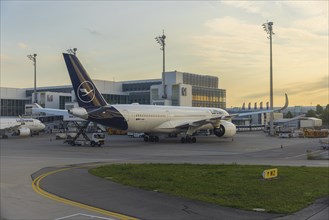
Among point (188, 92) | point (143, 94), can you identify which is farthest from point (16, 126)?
point (143, 94)

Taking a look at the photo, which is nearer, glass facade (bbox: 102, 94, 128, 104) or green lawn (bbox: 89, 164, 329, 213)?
green lawn (bbox: 89, 164, 329, 213)

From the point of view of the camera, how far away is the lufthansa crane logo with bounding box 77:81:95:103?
40.5 meters

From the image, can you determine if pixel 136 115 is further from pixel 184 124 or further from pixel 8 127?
pixel 8 127

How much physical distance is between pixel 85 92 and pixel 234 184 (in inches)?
1088

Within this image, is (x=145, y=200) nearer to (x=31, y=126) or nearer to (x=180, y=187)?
(x=180, y=187)

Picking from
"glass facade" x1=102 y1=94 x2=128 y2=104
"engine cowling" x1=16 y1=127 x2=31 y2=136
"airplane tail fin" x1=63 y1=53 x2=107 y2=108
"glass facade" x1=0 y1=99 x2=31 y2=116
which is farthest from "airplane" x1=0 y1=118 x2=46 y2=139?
"glass facade" x1=0 y1=99 x2=31 y2=116

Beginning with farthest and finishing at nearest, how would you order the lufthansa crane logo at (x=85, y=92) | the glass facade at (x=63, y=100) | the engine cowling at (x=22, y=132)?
the glass facade at (x=63, y=100) < the engine cowling at (x=22, y=132) < the lufthansa crane logo at (x=85, y=92)

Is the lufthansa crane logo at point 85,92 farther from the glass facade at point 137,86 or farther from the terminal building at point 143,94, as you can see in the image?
the glass facade at point 137,86

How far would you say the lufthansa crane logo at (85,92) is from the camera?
4050 centimetres

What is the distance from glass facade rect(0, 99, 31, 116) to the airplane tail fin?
71.6 metres

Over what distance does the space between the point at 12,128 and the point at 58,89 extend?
184 feet

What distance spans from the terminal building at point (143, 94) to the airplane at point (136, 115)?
27.8 m

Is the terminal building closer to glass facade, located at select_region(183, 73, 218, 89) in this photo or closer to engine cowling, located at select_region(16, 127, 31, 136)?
glass facade, located at select_region(183, 73, 218, 89)

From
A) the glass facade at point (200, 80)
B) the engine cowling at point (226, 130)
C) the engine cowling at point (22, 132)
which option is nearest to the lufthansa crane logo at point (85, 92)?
the engine cowling at point (226, 130)
